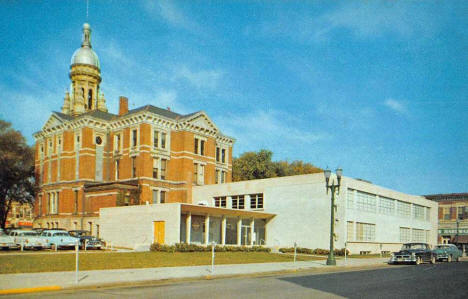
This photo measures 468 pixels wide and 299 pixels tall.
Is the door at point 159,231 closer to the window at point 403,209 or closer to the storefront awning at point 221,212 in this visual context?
the storefront awning at point 221,212

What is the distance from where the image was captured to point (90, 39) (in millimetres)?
82750

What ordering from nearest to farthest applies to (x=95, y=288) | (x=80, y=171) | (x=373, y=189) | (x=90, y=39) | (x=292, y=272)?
(x=95, y=288), (x=292, y=272), (x=373, y=189), (x=80, y=171), (x=90, y=39)

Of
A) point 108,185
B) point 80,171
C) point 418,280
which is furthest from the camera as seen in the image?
point 80,171

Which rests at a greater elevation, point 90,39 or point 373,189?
point 90,39

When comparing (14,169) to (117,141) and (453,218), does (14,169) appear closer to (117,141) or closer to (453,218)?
(117,141)

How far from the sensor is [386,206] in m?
50.2

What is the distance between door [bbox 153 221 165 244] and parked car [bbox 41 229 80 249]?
691 centimetres

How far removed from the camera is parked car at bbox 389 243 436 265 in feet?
95.1

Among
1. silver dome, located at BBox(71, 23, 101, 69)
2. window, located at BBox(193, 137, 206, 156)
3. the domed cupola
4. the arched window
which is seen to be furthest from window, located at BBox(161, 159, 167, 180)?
silver dome, located at BBox(71, 23, 101, 69)

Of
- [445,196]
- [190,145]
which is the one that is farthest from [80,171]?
[445,196]

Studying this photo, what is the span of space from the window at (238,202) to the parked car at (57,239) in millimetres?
19488

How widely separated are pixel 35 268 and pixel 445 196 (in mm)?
80386

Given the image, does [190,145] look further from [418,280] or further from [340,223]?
[418,280]

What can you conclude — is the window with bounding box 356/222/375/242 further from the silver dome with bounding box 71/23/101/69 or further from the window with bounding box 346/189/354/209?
the silver dome with bounding box 71/23/101/69
